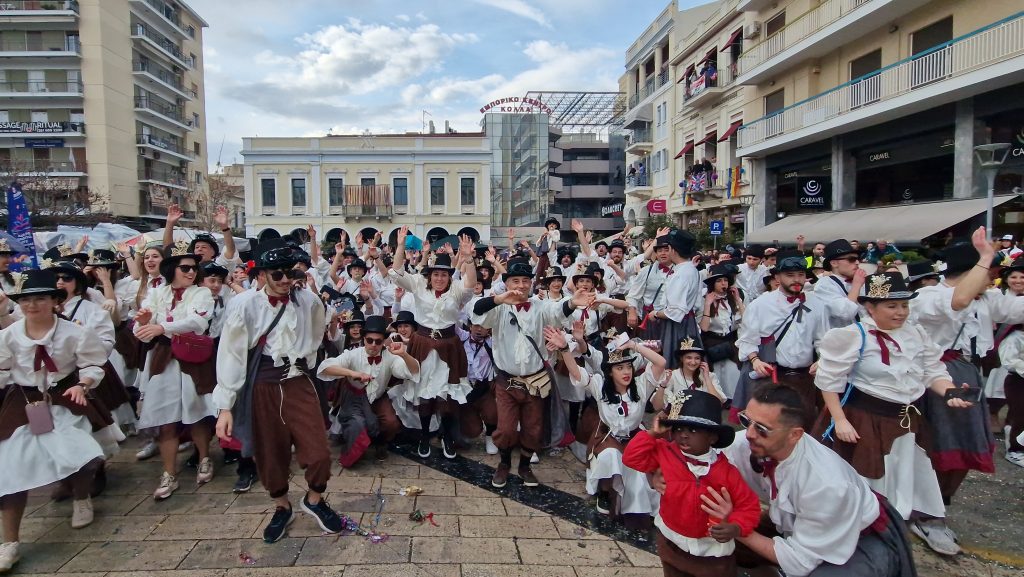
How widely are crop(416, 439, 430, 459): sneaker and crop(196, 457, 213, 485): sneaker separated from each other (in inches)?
75.1

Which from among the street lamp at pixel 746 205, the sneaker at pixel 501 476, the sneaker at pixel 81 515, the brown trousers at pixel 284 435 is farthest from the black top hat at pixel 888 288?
the street lamp at pixel 746 205

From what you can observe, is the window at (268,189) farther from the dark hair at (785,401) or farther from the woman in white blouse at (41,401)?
the dark hair at (785,401)

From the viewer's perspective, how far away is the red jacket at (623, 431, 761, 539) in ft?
8.41

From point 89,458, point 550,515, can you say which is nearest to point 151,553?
point 89,458

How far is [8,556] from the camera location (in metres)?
3.54

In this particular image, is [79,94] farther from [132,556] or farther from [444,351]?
[132,556]

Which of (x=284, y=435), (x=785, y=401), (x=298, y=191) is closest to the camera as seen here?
(x=785, y=401)

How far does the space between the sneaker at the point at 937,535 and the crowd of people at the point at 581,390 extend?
0.02m

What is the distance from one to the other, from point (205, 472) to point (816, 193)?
19.7m

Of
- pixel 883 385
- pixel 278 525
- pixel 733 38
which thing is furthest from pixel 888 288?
pixel 733 38

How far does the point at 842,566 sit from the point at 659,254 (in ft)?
14.5

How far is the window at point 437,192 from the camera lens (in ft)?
123

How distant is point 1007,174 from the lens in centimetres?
1237

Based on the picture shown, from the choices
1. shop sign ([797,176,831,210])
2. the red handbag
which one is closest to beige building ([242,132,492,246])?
shop sign ([797,176,831,210])
